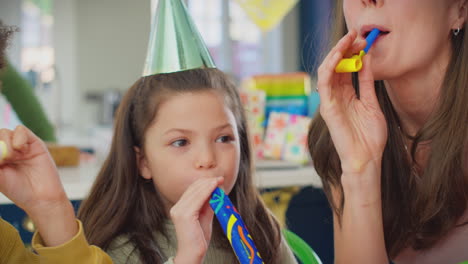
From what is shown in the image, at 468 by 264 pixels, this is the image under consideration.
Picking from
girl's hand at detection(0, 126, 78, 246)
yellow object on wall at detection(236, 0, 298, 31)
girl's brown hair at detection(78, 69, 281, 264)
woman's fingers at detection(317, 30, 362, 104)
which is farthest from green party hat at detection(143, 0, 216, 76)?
yellow object on wall at detection(236, 0, 298, 31)

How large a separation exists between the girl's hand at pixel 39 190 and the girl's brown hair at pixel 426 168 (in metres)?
0.58

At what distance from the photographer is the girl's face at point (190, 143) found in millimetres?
1002

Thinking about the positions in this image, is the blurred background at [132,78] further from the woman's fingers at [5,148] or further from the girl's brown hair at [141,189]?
the woman's fingers at [5,148]

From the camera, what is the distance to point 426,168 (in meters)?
1.05

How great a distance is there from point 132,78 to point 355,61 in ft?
16.3

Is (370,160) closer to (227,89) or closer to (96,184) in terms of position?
(227,89)

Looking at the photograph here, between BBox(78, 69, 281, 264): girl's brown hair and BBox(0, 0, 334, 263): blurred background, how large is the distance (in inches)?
10.2

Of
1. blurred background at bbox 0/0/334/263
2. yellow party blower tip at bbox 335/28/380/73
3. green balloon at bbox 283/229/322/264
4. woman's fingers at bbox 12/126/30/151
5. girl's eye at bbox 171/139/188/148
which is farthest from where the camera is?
blurred background at bbox 0/0/334/263

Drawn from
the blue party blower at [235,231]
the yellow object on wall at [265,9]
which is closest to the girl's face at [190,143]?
the blue party blower at [235,231]

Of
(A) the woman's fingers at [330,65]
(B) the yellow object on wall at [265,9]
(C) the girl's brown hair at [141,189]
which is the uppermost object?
(B) the yellow object on wall at [265,9]

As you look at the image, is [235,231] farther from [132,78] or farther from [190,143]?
[132,78]

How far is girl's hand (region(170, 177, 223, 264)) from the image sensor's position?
85 cm

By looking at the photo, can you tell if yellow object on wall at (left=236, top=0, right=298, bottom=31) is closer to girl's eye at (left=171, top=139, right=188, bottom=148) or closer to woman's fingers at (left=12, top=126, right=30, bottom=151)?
girl's eye at (left=171, top=139, right=188, bottom=148)

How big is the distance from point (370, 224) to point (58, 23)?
4.88 m
